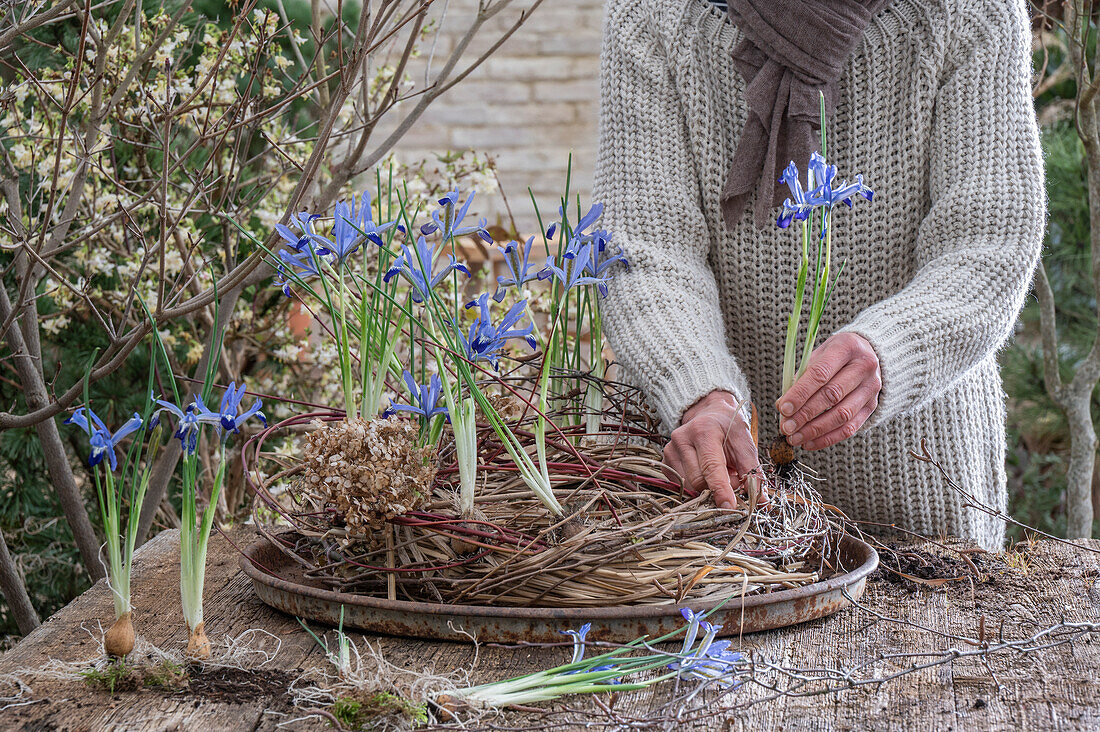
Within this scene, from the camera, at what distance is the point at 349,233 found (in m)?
1.09

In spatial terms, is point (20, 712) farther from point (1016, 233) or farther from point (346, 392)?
point (1016, 233)

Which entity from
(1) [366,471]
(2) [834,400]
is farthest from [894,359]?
(1) [366,471]

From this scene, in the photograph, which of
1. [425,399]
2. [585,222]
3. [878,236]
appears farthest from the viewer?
[878,236]

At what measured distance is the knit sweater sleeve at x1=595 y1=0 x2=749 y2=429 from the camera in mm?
1404

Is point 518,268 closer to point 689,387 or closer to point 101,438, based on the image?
point 689,387

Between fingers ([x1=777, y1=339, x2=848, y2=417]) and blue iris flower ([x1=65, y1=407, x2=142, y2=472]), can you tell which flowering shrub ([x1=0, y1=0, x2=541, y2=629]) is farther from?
fingers ([x1=777, y1=339, x2=848, y2=417])

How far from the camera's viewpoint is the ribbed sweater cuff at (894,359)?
1211 mm

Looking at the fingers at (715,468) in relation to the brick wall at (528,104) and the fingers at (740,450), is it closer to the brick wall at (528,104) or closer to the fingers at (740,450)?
the fingers at (740,450)

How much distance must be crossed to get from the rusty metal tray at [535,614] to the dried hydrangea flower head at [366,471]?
85mm

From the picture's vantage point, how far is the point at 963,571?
4.03ft

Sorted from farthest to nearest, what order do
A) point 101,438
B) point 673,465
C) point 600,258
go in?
1. point 600,258
2. point 673,465
3. point 101,438

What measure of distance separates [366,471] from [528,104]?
5118mm

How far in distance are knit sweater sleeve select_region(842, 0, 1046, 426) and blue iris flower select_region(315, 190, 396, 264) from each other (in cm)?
58

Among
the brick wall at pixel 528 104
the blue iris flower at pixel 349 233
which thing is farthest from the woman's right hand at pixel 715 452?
the brick wall at pixel 528 104
